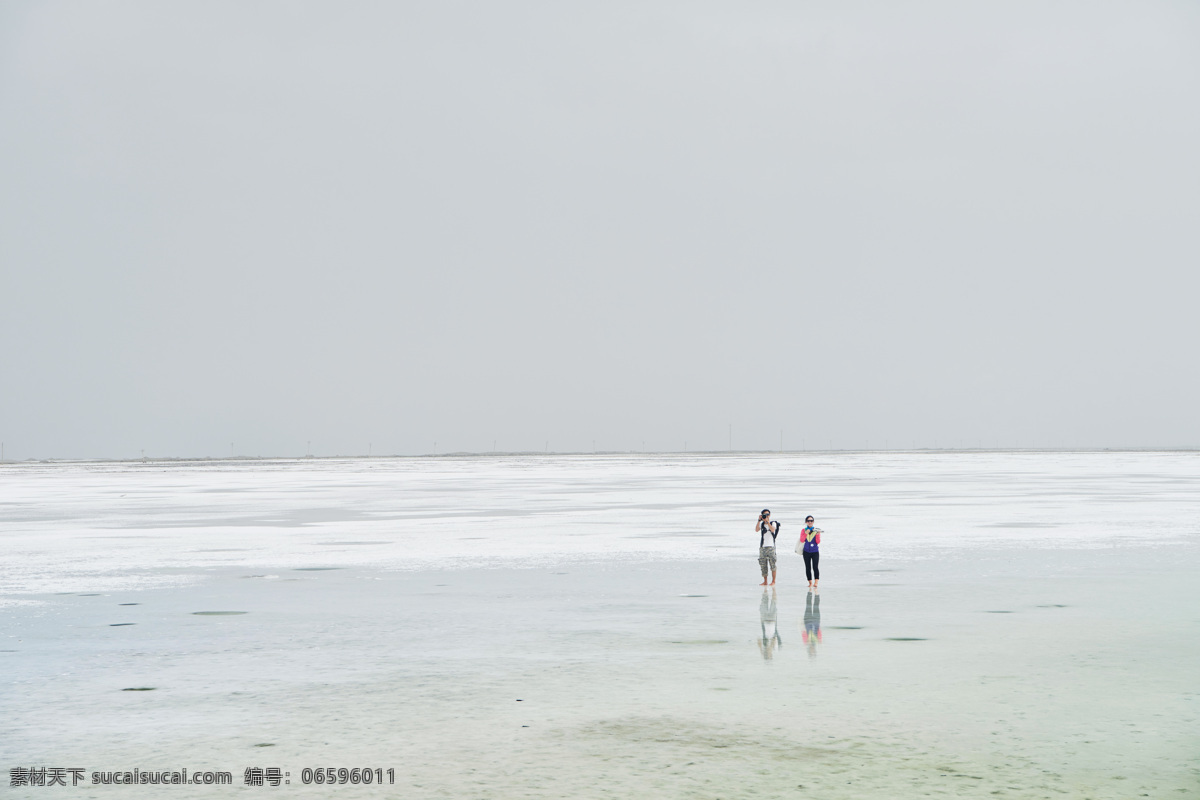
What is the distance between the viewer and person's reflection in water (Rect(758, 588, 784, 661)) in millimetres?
15031

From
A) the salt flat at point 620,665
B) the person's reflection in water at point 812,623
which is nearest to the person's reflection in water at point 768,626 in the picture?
the salt flat at point 620,665

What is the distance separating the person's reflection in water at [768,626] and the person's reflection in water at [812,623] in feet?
1.24

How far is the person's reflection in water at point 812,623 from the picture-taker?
15245mm

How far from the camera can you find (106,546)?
102 ft

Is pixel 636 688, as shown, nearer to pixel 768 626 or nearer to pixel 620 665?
pixel 620 665

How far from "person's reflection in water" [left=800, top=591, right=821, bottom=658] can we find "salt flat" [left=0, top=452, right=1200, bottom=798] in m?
0.09

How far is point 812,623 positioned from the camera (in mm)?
17141

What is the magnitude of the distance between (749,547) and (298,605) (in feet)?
43.3

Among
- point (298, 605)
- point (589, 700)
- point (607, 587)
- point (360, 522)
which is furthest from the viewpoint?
point (360, 522)

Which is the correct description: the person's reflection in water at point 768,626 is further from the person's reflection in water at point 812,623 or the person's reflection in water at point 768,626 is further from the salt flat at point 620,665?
the person's reflection in water at point 812,623

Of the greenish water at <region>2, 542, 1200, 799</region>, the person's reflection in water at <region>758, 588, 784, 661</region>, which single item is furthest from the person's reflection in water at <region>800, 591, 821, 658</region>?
the person's reflection in water at <region>758, 588, 784, 661</region>

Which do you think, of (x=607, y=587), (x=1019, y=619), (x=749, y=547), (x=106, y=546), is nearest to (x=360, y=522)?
(x=106, y=546)

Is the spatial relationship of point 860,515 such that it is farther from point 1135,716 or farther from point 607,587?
point 1135,716

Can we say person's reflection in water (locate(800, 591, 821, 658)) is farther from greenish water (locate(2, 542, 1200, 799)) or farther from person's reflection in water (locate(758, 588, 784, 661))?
person's reflection in water (locate(758, 588, 784, 661))
